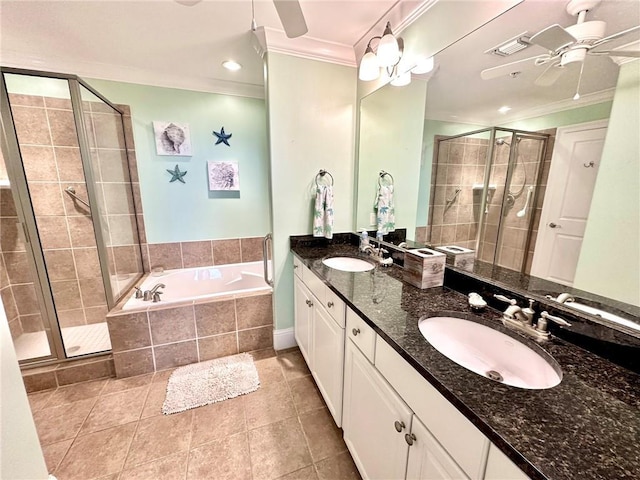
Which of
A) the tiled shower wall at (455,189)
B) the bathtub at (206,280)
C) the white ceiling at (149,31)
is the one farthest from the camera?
the bathtub at (206,280)

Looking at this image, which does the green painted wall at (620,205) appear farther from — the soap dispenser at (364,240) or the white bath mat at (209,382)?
the white bath mat at (209,382)

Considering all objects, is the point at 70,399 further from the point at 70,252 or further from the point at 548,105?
the point at 548,105

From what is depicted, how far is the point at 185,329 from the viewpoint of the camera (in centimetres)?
204

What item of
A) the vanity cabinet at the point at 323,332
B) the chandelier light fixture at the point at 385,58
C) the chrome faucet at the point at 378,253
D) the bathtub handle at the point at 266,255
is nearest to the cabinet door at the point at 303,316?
the vanity cabinet at the point at 323,332

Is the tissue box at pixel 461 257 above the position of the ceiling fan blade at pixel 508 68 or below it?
below

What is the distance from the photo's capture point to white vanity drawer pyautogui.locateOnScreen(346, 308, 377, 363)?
102 cm

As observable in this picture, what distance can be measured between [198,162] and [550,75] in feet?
8.84

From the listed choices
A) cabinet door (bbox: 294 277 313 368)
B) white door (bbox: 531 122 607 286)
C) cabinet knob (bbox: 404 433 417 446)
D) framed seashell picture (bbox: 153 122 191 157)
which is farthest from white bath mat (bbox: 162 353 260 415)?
framed seashell picture (bbox: 153 122 191 157)

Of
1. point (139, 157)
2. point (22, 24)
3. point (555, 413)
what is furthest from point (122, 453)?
point (22, 24)

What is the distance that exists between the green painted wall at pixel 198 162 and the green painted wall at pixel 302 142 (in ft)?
1.51

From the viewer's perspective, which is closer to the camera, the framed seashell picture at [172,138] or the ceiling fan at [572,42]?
the ceiling fan at [572,42]

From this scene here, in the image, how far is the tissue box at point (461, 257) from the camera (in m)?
1.29

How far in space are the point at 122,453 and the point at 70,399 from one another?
2.33ft

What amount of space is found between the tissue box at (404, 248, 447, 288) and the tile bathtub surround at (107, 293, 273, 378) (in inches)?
51.3
